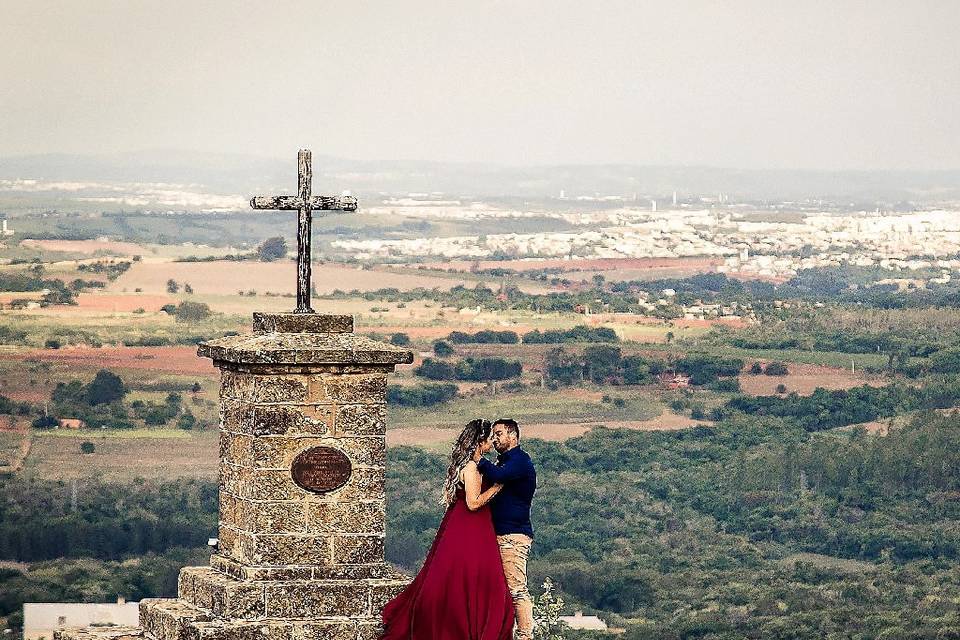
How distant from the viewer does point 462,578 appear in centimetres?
1223

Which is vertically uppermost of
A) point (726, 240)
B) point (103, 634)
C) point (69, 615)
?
point (103, 634)

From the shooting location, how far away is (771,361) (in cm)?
10006

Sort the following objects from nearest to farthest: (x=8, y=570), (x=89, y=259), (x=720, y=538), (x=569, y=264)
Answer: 1. (x=8, y=570)
2. (x=720, y=538)
3. (x=89, y=259)
4. (x=569, y=264)

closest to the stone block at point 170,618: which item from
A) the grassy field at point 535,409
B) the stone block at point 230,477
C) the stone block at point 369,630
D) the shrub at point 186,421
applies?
the stone block at point 230,477

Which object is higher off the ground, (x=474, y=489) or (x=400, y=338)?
(x=474, y=489)

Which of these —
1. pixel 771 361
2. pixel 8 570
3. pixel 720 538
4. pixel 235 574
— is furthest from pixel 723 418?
pixel 235 574

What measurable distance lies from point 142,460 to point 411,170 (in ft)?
244

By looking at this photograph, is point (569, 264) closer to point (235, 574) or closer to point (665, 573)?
point (665, 573)

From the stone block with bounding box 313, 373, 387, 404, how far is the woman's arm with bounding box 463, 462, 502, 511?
3.40 feet

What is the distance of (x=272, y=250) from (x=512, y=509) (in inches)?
3205

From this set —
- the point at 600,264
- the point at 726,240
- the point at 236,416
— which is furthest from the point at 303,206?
the point at 726,240

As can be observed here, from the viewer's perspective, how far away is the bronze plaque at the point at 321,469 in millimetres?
13180

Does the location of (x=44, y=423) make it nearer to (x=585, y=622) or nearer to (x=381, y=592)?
(x=585, y=622)

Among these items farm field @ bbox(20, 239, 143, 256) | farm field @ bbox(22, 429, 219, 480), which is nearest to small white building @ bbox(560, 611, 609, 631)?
farm field @ bbox(22, 429, 219, 480)
